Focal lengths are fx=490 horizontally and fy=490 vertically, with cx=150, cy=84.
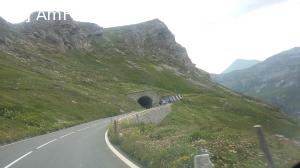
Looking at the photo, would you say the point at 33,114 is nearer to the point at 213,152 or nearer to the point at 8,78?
the point at 8,78

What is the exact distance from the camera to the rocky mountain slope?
55.4ft

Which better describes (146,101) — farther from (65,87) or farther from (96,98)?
(65,87)

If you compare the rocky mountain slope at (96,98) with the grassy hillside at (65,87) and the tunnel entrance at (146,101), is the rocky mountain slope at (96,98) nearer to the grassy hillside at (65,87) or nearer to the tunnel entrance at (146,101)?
the grassy hillside at (65,87)

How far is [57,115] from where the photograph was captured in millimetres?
66125

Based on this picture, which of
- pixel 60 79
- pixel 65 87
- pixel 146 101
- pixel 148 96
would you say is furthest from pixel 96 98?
pixel 146 101

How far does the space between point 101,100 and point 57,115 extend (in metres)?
26.4

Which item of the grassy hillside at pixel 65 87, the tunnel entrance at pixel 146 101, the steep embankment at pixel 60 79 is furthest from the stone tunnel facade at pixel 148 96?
the grassy hillside at pixel 65 87

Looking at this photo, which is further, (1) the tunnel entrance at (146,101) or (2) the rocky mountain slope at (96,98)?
(1) the tunnel entrance at (146,101)

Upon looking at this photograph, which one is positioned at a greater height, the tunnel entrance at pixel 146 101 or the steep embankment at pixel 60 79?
the steep embankment at pixel 60 79

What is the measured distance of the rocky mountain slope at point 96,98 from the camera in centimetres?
1688

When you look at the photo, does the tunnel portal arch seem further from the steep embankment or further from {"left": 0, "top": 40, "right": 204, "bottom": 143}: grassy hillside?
{"left": 0, "top": 40, "right": 204, "bottom": 143}: grassy hillside

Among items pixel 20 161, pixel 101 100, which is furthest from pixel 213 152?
pixel 101 100

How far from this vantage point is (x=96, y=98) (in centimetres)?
9256

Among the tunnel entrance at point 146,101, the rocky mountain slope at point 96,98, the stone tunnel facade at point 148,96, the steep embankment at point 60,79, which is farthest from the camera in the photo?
the tunnel entrance at point 146,101
